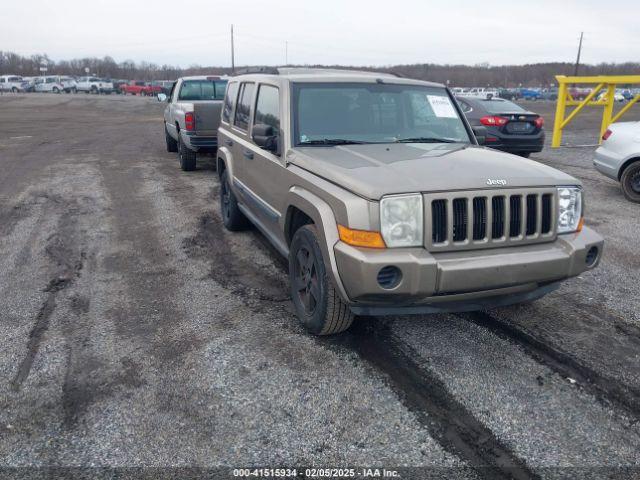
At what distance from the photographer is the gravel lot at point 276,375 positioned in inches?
106

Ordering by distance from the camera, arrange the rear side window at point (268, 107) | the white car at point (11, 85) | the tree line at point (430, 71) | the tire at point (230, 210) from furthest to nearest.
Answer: the tree line at point (430, 71), the white car at point (11, 85), the tire at point (230, 210), the rear side window at point (268, 107)

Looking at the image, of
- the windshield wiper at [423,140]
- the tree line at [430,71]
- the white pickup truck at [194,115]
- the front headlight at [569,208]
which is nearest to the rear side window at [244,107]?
the windshield wiper at [423,140]

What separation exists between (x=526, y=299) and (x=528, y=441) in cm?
112

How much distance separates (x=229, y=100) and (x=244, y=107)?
86 cm

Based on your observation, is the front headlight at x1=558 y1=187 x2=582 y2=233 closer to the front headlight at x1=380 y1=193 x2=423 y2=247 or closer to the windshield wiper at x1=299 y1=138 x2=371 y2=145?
the front headlight at x1=380 y1=193 x2=423 y2=247

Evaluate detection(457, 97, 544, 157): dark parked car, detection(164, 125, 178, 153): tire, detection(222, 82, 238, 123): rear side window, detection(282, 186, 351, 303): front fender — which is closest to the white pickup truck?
detection(164, 125, 178, 153): tire

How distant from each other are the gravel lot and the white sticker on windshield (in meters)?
1.86

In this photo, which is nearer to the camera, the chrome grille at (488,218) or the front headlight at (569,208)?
the chrome grille at (488,218)

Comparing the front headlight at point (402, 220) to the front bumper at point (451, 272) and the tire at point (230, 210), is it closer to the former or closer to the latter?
the front bumper at point (451, 272)

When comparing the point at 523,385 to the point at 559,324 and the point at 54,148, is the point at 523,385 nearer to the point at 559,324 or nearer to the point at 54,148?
the point at 559,324

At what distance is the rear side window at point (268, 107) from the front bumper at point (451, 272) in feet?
5.78

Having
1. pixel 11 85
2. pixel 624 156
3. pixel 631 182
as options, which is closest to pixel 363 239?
pixel 624 156

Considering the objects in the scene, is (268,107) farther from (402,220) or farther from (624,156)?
(624,156)

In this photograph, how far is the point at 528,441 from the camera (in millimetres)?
2764
